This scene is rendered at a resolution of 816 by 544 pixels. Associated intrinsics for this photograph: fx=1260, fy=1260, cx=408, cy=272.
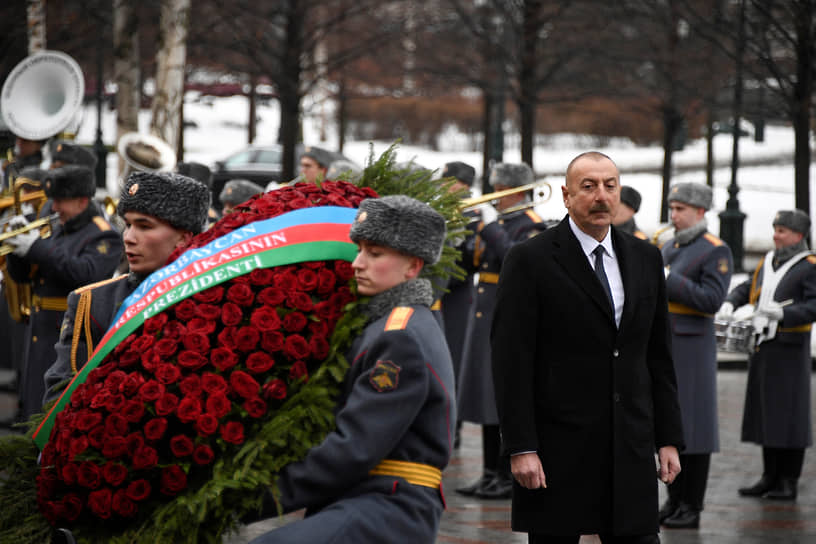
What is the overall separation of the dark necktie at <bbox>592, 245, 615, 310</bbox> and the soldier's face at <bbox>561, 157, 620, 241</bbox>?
3.0 inches

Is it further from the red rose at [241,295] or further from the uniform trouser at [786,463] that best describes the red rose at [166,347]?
the uniform trouser at [786,463]

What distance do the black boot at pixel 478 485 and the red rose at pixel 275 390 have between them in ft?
→ 15.6

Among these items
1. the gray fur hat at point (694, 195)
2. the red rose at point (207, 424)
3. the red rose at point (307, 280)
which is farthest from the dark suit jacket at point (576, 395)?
the gray fur hat at point (694, 195)

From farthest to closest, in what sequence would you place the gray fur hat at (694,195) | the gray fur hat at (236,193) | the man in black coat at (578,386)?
the gray fur hat at (236,193)
the gray fur hat at (694,195)
the man in black coat at (578,386)

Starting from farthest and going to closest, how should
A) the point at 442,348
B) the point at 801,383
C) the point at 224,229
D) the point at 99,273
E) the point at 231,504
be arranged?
the point at 801,383 → the point at 99,273 → the point at 224,229 → the point at 442,348 → the point at 231,504

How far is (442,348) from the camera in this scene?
3.82 m

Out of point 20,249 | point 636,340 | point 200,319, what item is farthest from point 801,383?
point 200,319

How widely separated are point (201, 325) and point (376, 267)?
1.81 ft

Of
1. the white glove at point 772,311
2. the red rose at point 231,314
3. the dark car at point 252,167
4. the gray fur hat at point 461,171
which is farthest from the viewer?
the dark car at point 252,167

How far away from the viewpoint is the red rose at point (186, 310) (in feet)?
12.5

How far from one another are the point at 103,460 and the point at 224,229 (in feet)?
2.87

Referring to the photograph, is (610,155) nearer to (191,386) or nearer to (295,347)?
(295,347)

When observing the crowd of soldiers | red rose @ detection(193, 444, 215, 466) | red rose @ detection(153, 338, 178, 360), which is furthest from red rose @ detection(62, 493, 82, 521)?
the crowd of soldiers

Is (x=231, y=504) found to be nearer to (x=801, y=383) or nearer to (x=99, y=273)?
(x=99, y=273)
